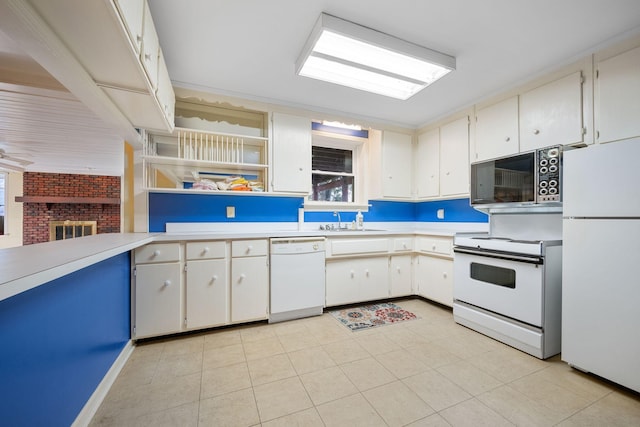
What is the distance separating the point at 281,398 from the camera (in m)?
1.47

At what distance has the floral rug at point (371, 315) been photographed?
2.48 m

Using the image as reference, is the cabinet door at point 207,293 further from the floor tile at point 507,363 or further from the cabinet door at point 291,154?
the floor tile at point 507,363

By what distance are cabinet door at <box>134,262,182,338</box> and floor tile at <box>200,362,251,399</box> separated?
0.66 m

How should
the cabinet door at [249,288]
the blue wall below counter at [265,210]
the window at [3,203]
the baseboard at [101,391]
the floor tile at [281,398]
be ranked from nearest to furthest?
the baseboard at [101,391], the floor tile at [281,398], the cabinet door at [249,288], the blue wall below counter at [265,210], the window at [3,203]

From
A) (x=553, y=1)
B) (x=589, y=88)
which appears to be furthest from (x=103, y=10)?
(x=589, y=88)

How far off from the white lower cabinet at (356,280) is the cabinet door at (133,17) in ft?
7.41

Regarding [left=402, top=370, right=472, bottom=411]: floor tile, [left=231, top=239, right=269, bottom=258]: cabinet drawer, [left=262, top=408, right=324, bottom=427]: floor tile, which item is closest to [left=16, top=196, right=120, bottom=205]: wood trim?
[left=231, top=239, right=269, bottom=258]: cabinet drawer

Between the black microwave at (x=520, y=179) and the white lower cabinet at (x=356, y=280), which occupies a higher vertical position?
the black microwave at (x=520, y=179)

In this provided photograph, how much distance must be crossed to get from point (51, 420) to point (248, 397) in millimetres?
842

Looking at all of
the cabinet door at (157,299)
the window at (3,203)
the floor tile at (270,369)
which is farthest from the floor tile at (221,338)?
the window at (3,203)

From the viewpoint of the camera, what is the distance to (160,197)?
2.56 meters

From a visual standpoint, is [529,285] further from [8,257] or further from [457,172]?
[8,257]

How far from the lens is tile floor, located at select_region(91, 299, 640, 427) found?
1326 millimetres

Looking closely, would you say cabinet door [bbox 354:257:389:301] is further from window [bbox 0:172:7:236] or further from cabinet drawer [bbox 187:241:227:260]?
window [bbox 0:172:7:236]
